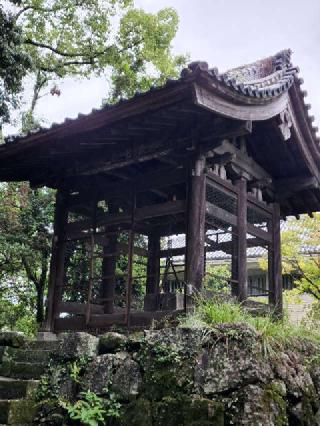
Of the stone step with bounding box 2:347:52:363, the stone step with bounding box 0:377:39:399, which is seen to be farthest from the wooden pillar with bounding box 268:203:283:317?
the stone step with bounding box 0:377:39:399

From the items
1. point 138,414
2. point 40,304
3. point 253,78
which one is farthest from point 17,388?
point 253,78

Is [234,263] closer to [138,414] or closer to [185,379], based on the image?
[185,379]

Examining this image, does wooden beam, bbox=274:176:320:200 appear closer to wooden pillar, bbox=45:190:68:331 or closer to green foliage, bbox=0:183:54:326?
wooden pillar, bbox=45:190:68:331

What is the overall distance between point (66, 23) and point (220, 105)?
15160 millimetres

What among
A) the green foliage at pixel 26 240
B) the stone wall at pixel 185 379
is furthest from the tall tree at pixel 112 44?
the stone wall at pixel 185 379

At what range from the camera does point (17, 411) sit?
5832 millimetres

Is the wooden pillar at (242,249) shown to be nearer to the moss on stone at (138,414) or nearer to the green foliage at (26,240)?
the moss on stone at (138,414)

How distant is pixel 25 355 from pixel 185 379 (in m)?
2.69

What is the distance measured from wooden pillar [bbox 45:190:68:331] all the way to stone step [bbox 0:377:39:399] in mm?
2755

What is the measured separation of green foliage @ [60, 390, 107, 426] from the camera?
555 centimetres

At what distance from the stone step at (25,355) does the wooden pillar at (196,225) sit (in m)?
2.29

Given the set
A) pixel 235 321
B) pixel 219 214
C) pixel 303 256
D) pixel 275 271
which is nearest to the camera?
pixel 235 321

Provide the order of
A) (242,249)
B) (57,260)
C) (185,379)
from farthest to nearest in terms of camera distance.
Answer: (57,260), (242,249), (185,379)

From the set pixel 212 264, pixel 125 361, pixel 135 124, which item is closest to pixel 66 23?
pixel 212 264
